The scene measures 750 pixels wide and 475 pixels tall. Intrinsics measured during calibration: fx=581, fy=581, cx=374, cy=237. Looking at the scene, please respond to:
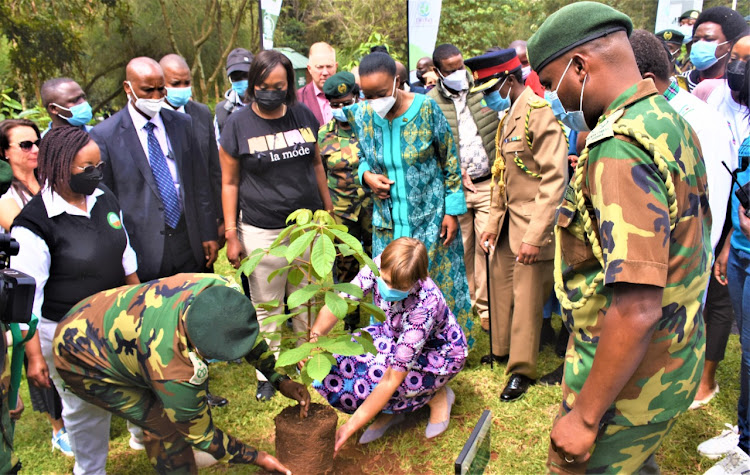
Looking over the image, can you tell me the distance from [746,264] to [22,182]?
12.6ft

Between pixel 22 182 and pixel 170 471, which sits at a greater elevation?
pixel 22 182

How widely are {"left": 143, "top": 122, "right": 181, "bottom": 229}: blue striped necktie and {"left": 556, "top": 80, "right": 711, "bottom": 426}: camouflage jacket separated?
255 centimetres

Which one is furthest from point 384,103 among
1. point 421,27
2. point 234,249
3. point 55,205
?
point 421,27

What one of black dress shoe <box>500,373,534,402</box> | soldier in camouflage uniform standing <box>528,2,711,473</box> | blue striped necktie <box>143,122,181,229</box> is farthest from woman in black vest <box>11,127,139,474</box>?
black dress shoe <box>500,373,534,402</box>

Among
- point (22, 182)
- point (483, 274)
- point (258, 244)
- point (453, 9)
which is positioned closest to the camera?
point (22, 182)

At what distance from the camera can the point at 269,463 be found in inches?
101

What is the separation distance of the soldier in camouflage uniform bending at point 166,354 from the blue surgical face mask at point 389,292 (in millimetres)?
612

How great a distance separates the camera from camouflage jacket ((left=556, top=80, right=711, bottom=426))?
1.35m

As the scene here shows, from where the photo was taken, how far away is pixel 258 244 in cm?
382

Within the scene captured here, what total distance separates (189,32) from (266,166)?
1384cm

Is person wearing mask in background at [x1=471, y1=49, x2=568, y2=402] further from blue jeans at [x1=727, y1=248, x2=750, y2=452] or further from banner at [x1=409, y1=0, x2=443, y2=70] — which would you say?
banner at [x1=409, y1=0, x2=443, y2=70]

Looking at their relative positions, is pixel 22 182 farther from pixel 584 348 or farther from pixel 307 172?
pixel 584 348

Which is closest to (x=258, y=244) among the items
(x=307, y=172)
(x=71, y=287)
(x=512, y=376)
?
(x=307, y=172)

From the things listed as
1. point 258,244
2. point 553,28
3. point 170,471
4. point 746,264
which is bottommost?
point 170,471
